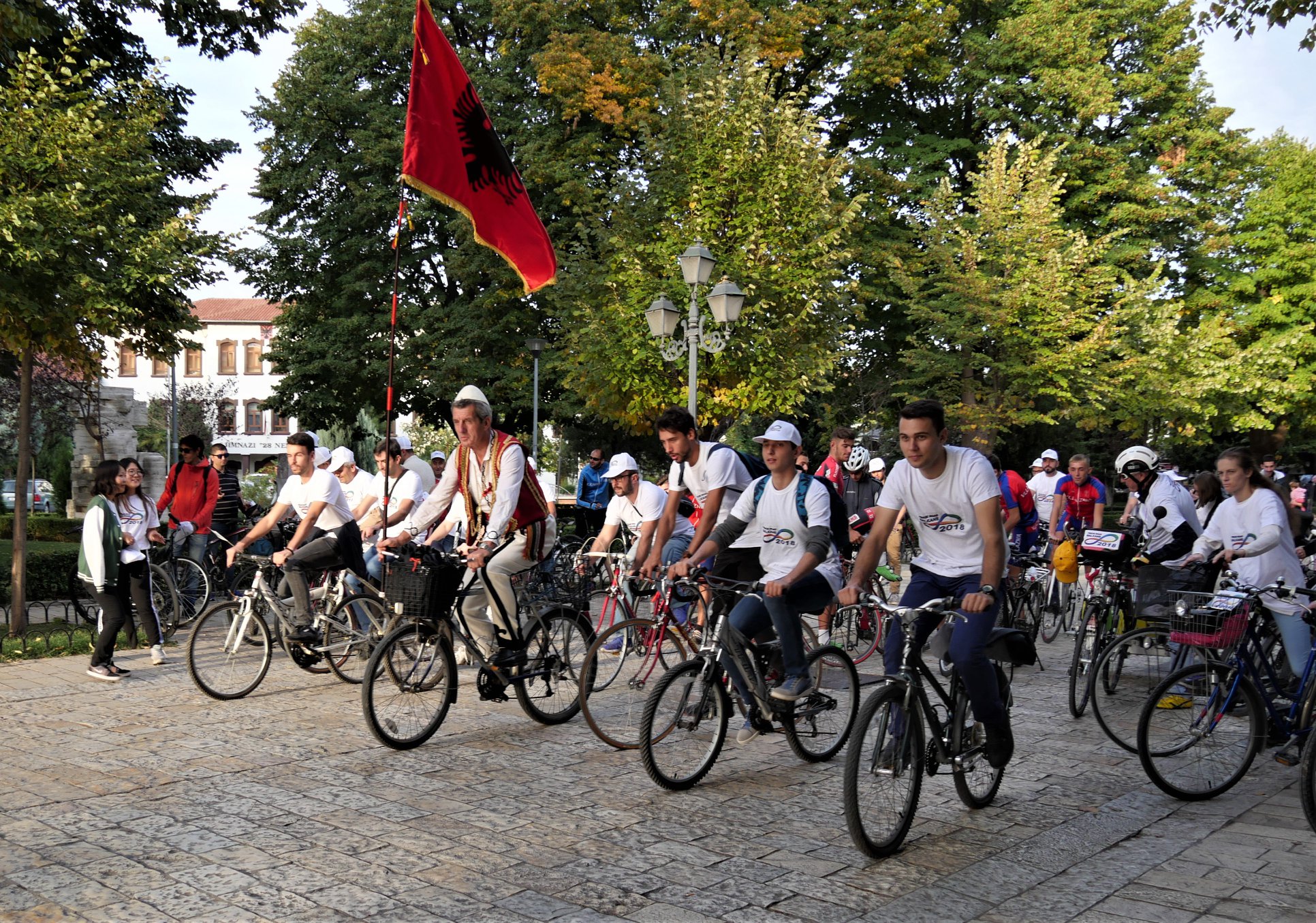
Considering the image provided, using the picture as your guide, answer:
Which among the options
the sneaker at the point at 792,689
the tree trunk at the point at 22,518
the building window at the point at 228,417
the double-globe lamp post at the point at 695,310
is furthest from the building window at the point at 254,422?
the sneaker at the point at 792,689

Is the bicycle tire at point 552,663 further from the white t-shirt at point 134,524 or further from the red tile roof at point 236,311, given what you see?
the red tile roof at point 236,311

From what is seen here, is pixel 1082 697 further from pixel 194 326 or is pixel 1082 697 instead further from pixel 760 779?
pixel 194 326

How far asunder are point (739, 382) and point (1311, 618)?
15.9m

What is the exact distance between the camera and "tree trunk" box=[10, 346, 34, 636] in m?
11.2

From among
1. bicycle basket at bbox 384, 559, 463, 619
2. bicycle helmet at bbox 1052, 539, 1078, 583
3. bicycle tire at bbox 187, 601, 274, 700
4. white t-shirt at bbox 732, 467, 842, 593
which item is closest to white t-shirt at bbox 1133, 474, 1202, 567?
bicycle helmet at bbox 1052, 539, 1078, 583

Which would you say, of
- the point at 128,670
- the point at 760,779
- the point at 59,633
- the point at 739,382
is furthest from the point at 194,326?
the point at 739,382

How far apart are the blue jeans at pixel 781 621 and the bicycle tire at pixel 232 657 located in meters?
3.82

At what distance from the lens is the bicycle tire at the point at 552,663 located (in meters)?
7.57

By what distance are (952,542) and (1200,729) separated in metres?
1.75

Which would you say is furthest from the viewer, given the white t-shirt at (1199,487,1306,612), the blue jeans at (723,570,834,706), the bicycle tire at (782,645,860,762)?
the white t-shirt at (1199,487,1306,612)

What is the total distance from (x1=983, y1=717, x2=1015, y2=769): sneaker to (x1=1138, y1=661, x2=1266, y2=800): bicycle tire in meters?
0.87

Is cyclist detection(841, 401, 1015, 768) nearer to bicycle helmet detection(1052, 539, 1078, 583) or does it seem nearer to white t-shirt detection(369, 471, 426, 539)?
bicycle helmet detection(1052, 539, 1078, 583)

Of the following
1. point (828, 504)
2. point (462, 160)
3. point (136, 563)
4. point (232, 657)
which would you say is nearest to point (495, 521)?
point (828, 504)

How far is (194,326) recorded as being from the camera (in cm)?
1254
